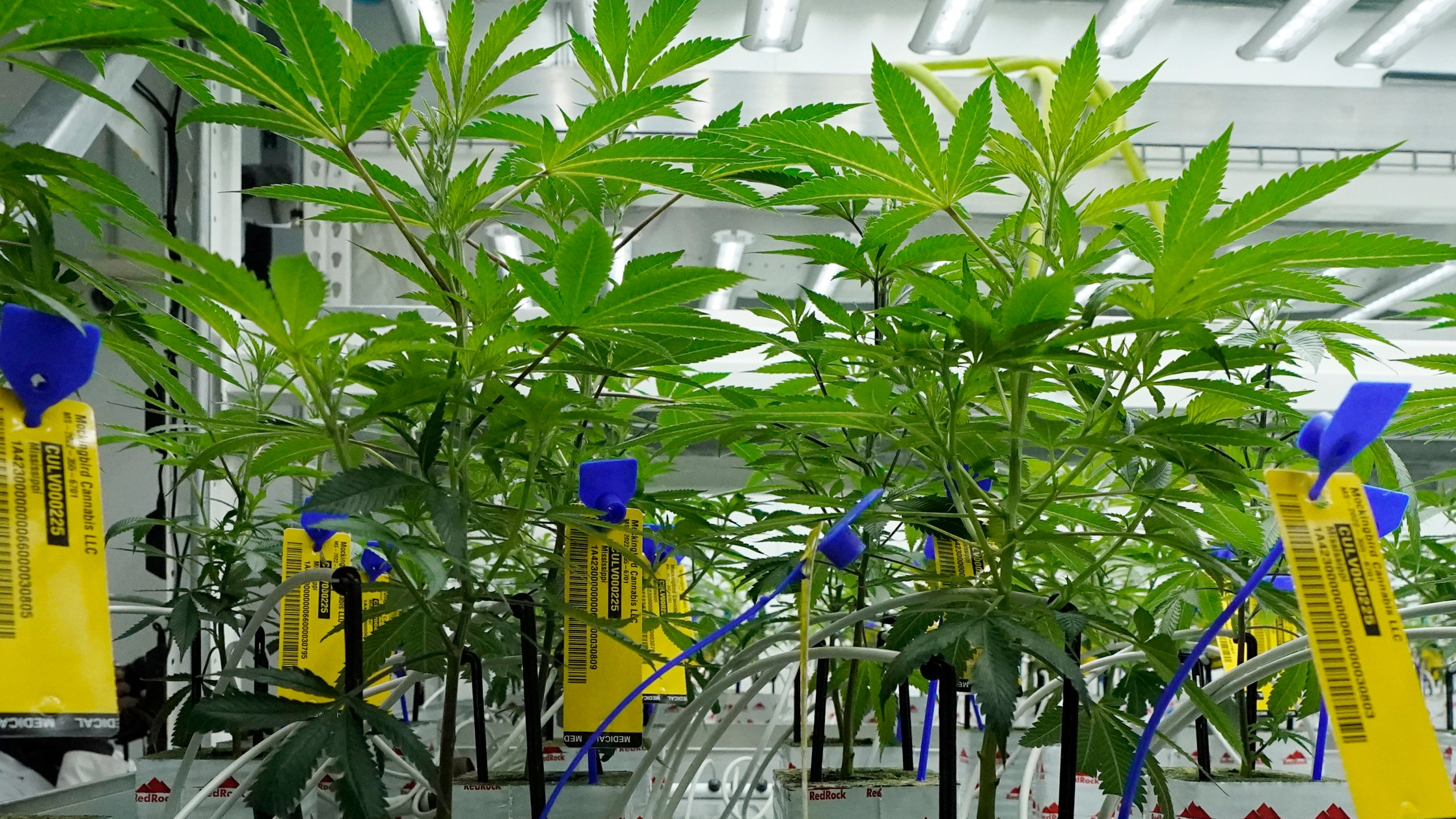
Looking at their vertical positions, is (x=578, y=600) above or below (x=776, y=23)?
below

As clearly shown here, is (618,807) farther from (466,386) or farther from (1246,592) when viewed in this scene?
(1246,592)

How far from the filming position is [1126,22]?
258 centimetres

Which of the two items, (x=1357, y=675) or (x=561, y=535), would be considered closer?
(x=1357, y=675)

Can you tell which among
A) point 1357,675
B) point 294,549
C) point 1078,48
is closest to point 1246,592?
point 1357,675

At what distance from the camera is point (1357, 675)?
396mm

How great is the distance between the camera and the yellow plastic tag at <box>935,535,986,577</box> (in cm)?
70

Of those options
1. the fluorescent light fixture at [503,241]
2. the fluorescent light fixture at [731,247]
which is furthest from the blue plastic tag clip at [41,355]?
the fluorescent light fixture at [503,241]

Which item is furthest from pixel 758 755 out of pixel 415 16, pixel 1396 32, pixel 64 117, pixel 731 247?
pixel 1396 32

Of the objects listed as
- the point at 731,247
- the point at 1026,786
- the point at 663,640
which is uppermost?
the point at 731,247

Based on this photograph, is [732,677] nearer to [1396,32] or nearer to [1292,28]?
[1292,28]

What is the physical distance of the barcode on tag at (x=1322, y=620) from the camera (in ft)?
1.27

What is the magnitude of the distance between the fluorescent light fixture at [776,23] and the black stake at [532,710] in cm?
208

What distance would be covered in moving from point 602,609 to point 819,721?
23cm

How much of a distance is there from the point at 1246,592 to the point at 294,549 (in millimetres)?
551
